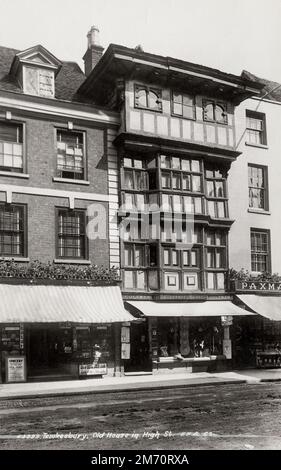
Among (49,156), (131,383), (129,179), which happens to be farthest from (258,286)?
(49,156)

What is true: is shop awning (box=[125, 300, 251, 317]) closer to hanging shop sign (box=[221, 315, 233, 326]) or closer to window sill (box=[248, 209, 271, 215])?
hanging shop sign (box=[221, 315, 233, 326])

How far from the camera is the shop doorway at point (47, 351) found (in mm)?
19125

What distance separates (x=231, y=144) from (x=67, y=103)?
7466 millimetres

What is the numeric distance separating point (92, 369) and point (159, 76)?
11.8m

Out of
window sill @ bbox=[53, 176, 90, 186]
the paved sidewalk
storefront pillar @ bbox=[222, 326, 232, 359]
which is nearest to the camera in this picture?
the paved sidewalk

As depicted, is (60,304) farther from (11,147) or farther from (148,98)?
(148,98)

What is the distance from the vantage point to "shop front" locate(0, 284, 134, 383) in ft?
59.4

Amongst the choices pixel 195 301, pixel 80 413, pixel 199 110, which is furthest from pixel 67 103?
pixel 80 413

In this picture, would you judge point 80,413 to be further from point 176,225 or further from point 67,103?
point 67,103

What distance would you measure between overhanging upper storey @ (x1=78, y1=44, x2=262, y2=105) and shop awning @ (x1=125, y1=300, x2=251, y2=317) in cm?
889

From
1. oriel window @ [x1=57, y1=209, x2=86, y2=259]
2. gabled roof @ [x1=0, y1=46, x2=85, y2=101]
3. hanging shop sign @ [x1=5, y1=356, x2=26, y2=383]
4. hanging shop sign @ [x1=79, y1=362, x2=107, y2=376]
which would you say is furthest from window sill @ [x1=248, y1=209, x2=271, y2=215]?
hanging shop sign @ [x1=5, y1=356, x2=26, y2=383]

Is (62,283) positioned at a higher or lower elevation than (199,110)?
lower

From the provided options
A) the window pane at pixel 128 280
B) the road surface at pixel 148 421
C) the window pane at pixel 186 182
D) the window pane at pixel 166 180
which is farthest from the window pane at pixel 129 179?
the road surface at pixel 148 421
